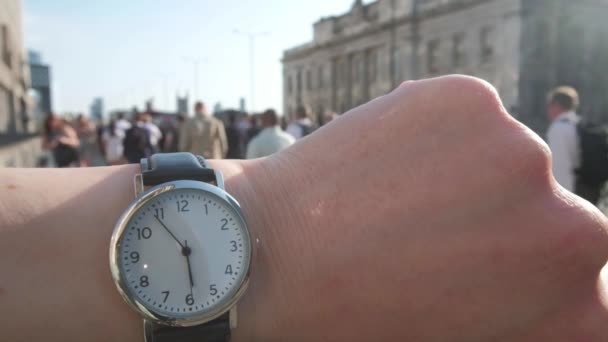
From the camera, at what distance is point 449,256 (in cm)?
108

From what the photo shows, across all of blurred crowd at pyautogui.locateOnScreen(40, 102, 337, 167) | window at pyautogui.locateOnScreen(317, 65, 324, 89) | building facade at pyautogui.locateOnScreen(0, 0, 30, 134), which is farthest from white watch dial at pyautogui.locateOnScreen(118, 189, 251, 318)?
window at pyautogui.locateOnScreen(317, 65, 324, 89)

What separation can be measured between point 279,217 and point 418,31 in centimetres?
4491

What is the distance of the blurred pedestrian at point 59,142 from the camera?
359 inches

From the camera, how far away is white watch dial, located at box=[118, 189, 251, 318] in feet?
3.40

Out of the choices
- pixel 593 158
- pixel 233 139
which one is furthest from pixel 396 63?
pixel 593 158

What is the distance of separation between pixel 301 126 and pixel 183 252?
8374 millimetres

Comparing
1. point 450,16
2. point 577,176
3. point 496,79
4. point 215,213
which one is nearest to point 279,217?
point 215,213

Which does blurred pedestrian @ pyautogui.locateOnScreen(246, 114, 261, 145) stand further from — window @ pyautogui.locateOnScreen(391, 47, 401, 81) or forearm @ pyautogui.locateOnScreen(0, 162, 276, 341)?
window @ pyautogui.locateOnScreen(391, 47, 401, 81)

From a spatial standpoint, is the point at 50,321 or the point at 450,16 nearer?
the point at 50,321

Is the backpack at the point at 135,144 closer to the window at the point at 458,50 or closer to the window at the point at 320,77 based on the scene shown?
the window at the point at 458,50

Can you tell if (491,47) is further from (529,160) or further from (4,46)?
(529,160)

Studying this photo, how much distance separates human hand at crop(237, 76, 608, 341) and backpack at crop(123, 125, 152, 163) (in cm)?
921

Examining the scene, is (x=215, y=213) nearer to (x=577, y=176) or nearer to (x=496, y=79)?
(x=577, y=176)

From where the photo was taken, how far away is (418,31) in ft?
142
